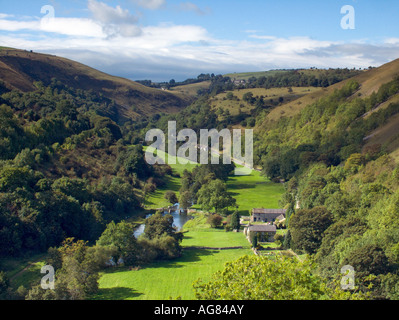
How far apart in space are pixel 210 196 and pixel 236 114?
88131mm

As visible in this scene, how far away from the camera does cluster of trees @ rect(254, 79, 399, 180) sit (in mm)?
78250

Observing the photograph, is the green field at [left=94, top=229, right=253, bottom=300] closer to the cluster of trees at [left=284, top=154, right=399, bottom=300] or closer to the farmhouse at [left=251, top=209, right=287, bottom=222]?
the cluster of trees at [left=284, top=154, right=399, bottom=300]

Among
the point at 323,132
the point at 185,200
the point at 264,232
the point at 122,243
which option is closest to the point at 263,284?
the point at 122,243

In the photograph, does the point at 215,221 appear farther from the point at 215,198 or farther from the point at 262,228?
the point at 262,228

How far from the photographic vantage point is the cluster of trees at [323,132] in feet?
257

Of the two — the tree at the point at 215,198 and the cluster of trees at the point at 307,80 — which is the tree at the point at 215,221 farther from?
the cluster of trees at the point at 307,80

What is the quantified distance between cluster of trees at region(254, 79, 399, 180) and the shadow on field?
54.7m

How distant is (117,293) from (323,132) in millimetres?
76038

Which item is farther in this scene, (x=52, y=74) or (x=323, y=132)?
(x=52, y=74)

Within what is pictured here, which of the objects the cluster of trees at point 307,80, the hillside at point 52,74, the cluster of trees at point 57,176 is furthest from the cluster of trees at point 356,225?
the cluster of trees at point 307,80

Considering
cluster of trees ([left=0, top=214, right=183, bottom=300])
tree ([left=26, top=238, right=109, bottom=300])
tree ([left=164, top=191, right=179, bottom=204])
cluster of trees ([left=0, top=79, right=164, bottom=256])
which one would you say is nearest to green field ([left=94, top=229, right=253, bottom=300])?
cluster of trees ([left=0, top=214, right=183, bottom=300])

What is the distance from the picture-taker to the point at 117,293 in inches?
1183
